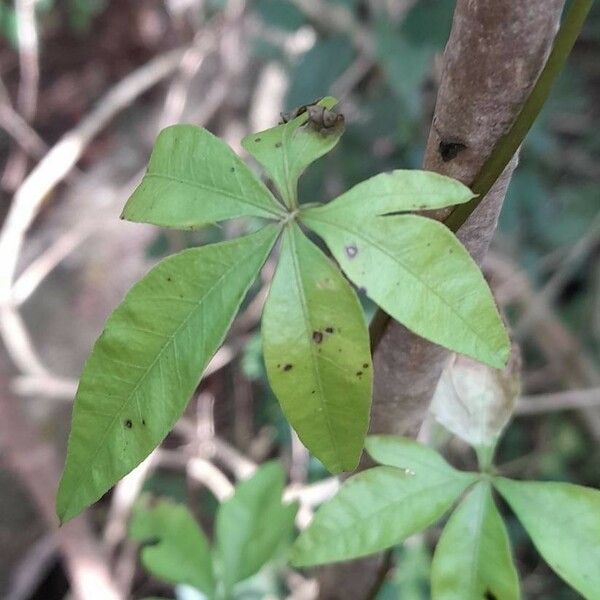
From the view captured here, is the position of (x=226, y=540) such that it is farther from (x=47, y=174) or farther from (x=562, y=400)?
(x=47, y=174)

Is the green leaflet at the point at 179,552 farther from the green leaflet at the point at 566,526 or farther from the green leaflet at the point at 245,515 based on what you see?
the green leaflet at the point at 566,526

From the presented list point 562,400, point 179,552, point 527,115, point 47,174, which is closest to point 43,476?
point 179,552

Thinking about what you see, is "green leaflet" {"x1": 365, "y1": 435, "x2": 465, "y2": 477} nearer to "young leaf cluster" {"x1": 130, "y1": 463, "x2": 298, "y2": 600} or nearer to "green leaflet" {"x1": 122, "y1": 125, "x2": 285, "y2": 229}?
"green leaflet" {"x1": 122, "y1": 125, "x2": 285, "y2": 229}

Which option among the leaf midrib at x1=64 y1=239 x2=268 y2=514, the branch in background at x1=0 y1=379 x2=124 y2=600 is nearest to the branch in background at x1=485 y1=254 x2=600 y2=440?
the branch in background at x1=0 y1=379 x2=124 y2=600

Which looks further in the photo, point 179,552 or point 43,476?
point 43,476

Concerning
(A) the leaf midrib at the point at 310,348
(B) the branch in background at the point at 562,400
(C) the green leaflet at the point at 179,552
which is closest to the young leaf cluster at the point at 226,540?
(C) the green leaflet at the point at 179,552

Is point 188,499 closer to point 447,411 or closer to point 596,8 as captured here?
point 447,411

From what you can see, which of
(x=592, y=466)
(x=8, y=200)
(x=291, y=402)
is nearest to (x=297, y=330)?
(x=291, y=402)
